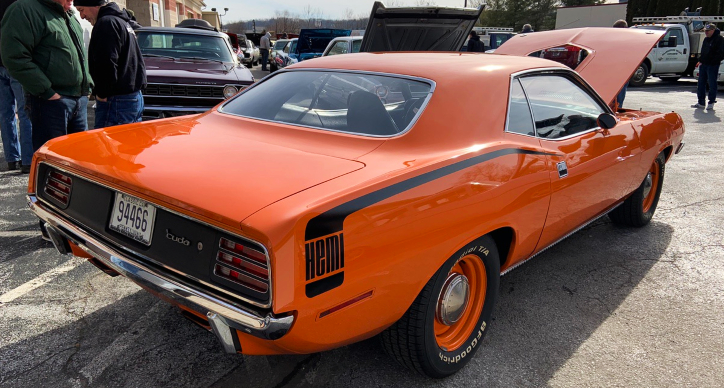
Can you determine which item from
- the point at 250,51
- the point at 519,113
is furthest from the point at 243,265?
the point at 250,51

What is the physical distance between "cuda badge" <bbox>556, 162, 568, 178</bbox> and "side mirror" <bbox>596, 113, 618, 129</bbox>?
633mm

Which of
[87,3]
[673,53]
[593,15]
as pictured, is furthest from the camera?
[593,15]

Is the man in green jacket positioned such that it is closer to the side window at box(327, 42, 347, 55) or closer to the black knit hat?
the black knit hat

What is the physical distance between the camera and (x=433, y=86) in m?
2.51

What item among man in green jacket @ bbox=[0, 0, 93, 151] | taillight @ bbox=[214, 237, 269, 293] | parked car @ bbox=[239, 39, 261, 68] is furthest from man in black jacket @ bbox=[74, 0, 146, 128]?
parked car @ bbox=[239, 39, 261, 68]

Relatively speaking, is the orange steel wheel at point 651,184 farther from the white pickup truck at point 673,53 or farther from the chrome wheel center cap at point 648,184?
the white pickup truck at point 673,53

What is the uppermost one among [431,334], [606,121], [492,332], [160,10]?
[160,10]

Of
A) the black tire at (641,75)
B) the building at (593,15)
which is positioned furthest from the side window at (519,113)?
the building at (593,15)

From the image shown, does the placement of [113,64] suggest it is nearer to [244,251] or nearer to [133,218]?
[133,218]

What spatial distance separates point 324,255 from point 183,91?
5.13 m

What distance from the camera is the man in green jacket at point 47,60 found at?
3652mm

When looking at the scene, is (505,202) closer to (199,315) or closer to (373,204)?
(373,204)

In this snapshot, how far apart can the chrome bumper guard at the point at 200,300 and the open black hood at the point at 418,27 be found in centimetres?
476

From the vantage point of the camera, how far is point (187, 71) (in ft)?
21.0
